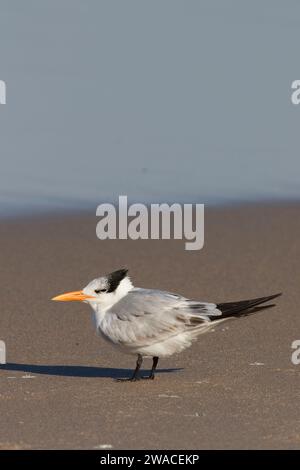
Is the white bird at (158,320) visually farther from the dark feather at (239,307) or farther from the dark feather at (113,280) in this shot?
the dark feather at (113,280)

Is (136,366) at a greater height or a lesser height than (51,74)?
lesser

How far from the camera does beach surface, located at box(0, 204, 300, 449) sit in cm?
550

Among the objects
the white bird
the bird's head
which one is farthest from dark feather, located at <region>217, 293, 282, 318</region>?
the bird's head

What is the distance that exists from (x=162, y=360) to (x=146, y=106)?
7.81 m

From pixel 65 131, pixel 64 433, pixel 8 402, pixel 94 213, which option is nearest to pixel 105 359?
A: pixel 8 402

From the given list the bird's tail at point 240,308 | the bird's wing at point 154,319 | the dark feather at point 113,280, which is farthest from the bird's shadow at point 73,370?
the bird's tail at point 240,308

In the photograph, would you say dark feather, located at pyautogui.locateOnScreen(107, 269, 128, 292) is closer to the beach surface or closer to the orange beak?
the orange beak

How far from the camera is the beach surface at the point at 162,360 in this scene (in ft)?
18.0

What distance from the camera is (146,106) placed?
1485 centimetres

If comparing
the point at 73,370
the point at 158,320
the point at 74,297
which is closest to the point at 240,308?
the point at 158,320

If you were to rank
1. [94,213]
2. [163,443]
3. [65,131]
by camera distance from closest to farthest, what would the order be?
1. [163,443]
2. [94,213]
3. [65,131]

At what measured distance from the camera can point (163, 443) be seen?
206 inches

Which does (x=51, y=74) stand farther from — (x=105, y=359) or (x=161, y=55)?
(x=105, y=359)

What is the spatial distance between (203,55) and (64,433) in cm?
1201
